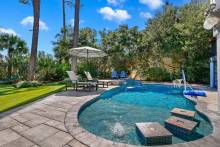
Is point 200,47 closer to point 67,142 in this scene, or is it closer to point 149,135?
point 149,135

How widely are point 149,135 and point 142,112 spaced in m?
3.39

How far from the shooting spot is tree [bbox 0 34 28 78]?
19.7 metres

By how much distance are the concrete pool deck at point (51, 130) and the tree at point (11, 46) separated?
14.7 meters

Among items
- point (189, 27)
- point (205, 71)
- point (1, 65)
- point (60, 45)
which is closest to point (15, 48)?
point (1, 65)

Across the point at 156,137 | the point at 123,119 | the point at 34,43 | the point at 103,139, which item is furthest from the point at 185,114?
the point at 34,43

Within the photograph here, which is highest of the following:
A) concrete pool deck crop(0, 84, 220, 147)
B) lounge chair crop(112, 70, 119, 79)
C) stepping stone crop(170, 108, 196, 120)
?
lounge chair crop(112, 70, 119, 79)

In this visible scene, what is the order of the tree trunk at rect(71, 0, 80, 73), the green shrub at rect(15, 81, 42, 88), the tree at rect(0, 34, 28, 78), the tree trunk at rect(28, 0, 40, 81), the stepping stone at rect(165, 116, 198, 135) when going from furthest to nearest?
the tree at rect(0, 34, 28, 78)
the tree trunk at rect(71, 0, 80, 73)
the tree trunk at rect(28, 0, 40, 81)
the green shrub at rect(15, 81, 42, 88)
the stepping stone at rect(165, 116, 198, 135)

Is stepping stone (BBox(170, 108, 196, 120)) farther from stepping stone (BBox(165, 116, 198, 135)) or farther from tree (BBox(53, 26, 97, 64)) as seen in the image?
tree (BBox(53, 26, 97, 64))

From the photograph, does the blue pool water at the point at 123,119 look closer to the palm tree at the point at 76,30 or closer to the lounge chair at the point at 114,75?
the palm tree at the point at 76,30

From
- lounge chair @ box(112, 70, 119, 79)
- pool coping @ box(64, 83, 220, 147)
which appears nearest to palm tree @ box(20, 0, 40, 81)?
pool coping @ box(64, 83, 220, 147)

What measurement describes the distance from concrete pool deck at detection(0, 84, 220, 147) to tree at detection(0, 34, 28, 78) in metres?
14.7

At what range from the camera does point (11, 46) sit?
795 inches

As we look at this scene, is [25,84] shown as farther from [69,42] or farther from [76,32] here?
[69,42]

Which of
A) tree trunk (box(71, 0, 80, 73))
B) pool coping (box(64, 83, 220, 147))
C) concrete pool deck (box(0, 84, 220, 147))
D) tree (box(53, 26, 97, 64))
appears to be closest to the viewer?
pool coping (box(64, 83, 220, 147))
